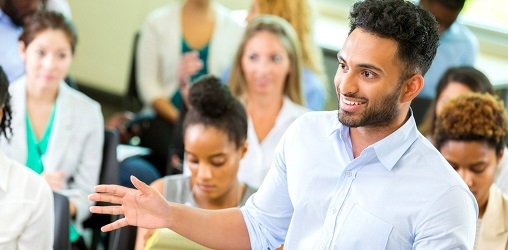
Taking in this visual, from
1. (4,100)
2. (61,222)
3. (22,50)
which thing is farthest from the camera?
(22,50)

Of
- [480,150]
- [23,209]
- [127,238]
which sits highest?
[480,150]

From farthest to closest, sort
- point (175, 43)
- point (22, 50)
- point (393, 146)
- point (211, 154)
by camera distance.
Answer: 1. point (175, 43)
2. point (22, 50)
3. point (211, 154)
4. point (393, 146)

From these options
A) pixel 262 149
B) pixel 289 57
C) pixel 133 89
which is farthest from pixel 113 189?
pixel 133 89

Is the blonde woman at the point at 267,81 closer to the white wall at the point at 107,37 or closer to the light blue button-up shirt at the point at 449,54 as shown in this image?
the light blue button-up shirt at the point at 449,54

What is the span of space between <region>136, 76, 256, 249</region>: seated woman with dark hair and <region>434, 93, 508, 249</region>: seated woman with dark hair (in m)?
0.66

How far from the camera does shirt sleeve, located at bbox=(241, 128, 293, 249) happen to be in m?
2.16

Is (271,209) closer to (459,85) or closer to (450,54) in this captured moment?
(459,85)

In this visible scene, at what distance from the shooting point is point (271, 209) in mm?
2186

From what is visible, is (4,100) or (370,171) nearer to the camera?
(370,171)

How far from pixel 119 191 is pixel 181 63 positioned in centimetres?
238

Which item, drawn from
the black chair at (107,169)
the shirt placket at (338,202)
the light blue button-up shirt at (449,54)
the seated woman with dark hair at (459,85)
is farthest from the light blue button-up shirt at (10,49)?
the shirt placket at (338,202)

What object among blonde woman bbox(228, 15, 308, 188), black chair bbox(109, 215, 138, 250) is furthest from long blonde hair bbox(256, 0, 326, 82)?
black chair bbox(109, 215, 138, 250)

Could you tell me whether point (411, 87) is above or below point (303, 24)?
below

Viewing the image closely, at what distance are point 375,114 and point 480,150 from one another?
0.89 m
